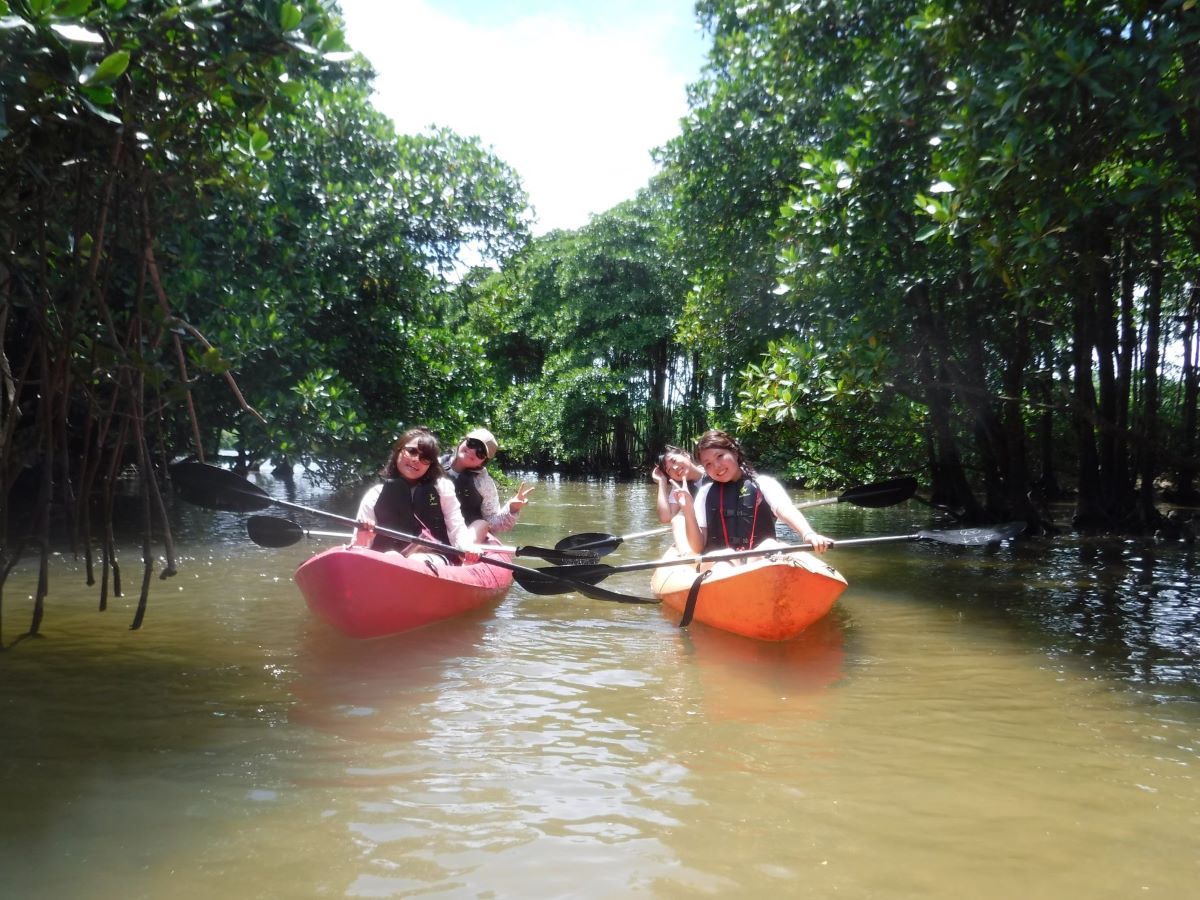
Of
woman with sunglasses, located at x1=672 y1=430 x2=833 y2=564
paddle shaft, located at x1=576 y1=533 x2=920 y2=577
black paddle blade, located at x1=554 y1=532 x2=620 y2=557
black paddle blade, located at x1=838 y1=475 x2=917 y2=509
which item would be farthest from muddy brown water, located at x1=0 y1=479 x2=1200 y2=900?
black paddle blade, located at x1=554 y1=532 x2=620 y2=557

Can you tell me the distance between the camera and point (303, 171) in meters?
11.4

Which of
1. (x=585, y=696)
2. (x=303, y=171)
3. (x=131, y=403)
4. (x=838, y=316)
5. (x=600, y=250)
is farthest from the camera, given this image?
(x=600, y=250)

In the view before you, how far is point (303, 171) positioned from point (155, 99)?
8151 millimetres

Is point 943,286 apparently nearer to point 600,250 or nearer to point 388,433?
point 388,433

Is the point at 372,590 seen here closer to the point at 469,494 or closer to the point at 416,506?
the point at 416,506

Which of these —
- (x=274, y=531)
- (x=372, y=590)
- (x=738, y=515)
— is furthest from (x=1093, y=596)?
(x=274, y=531)

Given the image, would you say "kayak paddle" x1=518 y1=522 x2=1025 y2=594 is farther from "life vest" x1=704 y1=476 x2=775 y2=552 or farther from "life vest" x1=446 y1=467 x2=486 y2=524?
"life vest" x1=446 y1=467 x2=486 y2=524

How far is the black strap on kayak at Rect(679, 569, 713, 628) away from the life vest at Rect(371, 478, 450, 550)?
5.92 ft

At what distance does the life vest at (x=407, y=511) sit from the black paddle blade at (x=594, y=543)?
1.20 m

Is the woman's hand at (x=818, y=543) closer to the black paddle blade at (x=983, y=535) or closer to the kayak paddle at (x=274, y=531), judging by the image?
the kayak paddle at (x=274, y=531)

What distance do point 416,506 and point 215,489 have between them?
56.8 inches

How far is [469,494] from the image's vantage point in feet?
24.9

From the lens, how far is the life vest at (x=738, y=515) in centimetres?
650

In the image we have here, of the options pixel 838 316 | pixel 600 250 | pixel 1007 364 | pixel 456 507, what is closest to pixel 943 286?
pixel 838 316
